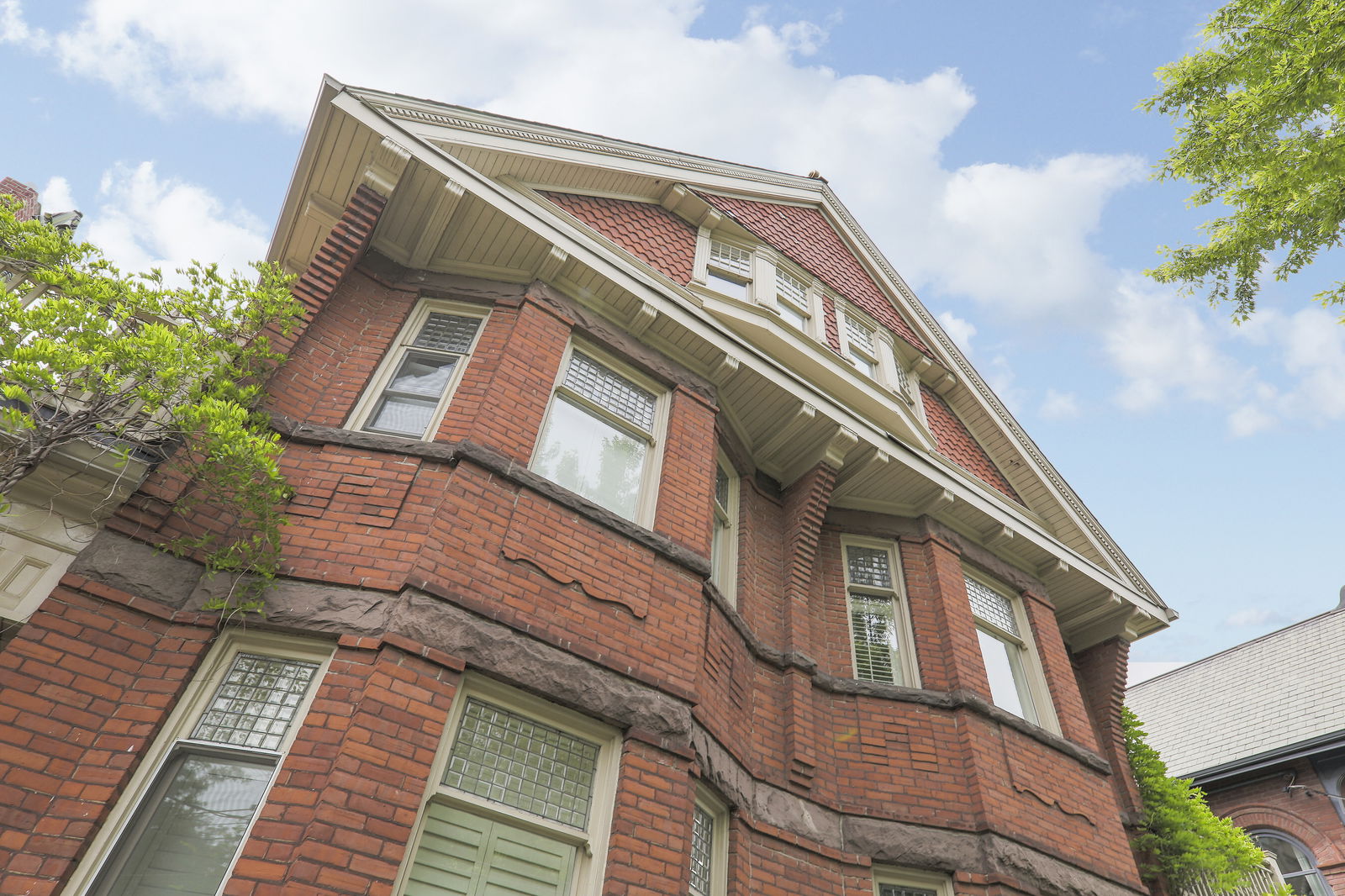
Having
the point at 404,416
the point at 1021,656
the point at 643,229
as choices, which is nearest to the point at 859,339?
the point at 643,229

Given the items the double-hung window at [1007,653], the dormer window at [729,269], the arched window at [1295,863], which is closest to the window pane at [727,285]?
the dormer window at [729,269]

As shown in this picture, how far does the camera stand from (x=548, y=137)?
8.68m

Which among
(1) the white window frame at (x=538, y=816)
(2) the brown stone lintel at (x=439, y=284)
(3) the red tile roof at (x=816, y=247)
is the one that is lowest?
(1) the white window frame at (x=538, y=816)

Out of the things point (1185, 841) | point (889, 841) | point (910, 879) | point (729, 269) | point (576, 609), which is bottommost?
point (910, 879)

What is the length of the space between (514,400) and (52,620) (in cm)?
322

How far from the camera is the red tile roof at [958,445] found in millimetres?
11625

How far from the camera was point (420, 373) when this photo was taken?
6777mm

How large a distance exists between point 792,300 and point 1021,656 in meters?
5.44

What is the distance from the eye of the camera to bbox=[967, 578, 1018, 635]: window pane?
9617mm

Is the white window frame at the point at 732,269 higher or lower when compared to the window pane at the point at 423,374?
higher

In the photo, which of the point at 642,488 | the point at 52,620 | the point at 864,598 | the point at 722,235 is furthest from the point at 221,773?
the point at 722,235

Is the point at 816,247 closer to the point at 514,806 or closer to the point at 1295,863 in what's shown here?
the point at 514,806

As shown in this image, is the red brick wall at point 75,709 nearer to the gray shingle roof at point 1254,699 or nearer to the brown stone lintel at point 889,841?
the brown stone lintel at point 889,841

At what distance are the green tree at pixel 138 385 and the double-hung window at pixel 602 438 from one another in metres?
2.15
